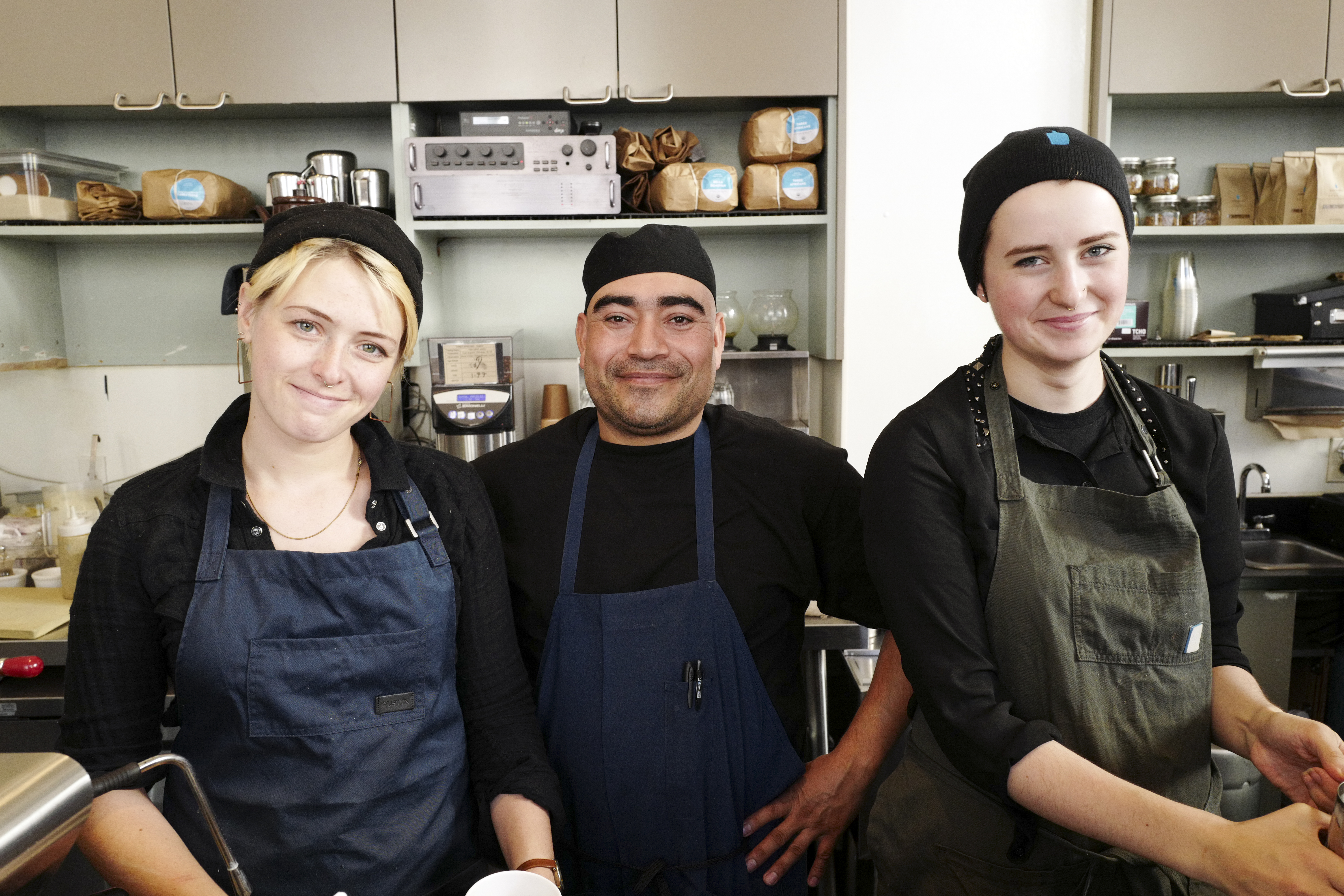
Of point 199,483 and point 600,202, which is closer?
point 199,483

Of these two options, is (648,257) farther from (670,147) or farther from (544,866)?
(670,147)

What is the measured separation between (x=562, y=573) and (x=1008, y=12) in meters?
2.14

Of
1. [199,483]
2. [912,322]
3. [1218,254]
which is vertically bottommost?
[199,483]

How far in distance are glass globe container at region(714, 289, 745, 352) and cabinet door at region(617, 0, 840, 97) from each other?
2.00 feet

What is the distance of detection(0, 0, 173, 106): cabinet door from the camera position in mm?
2480

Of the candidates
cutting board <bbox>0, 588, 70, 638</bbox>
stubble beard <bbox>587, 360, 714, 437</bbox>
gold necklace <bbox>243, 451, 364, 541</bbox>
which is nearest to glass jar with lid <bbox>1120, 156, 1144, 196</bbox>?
stubble beard <bbox>587, 360, 714, 437</bbox>

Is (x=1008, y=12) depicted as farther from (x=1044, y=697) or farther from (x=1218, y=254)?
(x=1044, y=697)

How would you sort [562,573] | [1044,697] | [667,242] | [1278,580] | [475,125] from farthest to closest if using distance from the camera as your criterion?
[475,125]
[1278,580]
[667,242]
[562,573]
[1044,697]

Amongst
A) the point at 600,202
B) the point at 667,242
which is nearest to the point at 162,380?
the point at 600,202

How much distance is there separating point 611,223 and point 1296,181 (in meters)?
2.03

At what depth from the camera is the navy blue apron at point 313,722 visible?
3.51 feet

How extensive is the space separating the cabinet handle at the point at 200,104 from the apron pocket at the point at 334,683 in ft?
6.78

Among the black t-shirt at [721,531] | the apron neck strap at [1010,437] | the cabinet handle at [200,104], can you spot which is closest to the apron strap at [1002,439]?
the apron neck strap at [1010,437]

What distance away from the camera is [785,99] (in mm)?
2639
